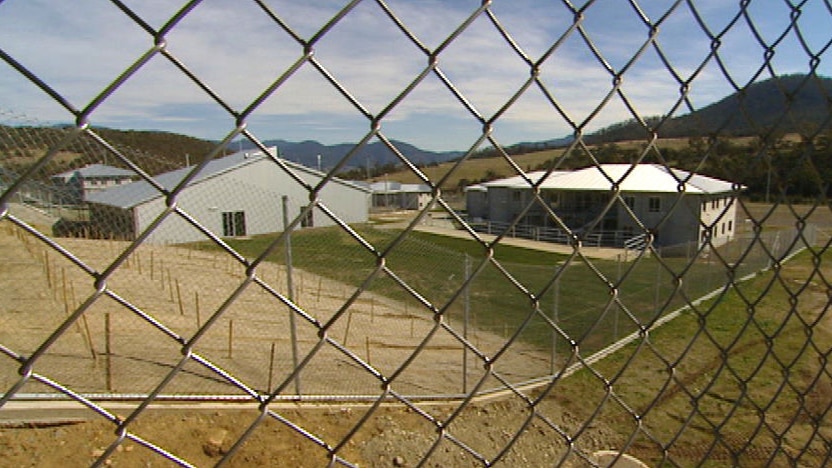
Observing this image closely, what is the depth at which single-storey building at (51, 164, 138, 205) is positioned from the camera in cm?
1282

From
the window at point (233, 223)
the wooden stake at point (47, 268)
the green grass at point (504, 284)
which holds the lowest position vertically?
the green grass at point (504, 284)

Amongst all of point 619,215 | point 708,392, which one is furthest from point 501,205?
point 708,392

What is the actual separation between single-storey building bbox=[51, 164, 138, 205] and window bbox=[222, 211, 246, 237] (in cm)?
264

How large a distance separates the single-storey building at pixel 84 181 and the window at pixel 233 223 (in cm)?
264

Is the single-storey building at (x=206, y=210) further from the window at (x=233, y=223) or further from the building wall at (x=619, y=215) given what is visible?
the building wall at (x=619, y=215)

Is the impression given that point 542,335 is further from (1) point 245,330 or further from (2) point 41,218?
(2) point 41,218

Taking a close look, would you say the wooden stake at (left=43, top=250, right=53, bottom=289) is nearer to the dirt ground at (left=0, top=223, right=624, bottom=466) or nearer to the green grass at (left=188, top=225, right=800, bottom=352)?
the dirt ground at (left=0, top=223, right=624, bottom=466)

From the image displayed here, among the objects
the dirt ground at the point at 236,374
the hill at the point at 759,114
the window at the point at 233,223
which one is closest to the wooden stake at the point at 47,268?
the dirt ground at the point at 236,374

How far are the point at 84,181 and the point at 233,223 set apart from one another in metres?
9.51

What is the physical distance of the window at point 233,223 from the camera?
12.0 metres

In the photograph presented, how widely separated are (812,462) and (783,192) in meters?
4.87

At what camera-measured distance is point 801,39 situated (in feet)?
4.80

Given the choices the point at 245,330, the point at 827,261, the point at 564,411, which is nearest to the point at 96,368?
the point at 245,330

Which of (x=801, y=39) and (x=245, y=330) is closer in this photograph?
(x=801, y=39)
